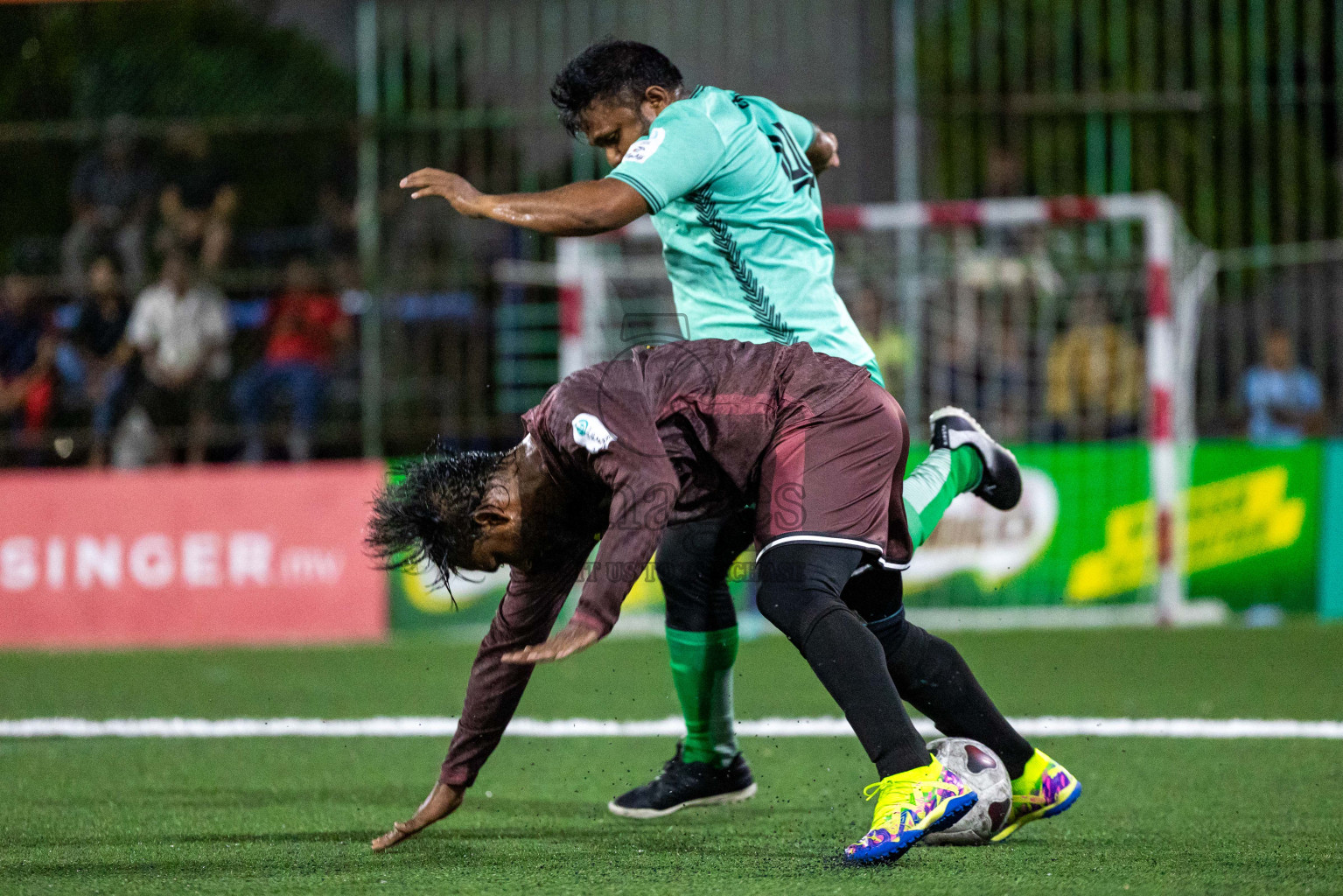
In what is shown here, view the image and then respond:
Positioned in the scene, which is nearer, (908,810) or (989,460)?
(908,810)

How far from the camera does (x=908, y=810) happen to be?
3420mm

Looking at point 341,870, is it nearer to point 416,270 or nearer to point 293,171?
point 416,270

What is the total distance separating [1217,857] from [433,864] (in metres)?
1.72

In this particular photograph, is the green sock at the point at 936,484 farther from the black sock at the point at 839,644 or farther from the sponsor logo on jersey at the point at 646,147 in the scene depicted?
the sponsor logo on jersey at the point at 646,147

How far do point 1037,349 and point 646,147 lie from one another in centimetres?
692

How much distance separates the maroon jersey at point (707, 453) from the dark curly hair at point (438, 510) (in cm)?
16

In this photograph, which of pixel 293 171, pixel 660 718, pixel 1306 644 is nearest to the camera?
pixel 660 718

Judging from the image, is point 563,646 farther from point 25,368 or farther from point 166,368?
point 25,368

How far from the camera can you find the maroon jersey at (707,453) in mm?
3494

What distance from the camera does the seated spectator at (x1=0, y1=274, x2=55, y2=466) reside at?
10.1 metres

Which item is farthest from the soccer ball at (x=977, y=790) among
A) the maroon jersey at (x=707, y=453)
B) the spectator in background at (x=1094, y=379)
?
the spectator in background at (x=1094, y=379)

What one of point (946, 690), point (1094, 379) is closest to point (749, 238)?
point (946, 690)

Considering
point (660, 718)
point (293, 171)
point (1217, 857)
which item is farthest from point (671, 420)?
point (293, 171)

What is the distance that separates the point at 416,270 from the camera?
33.7ft
